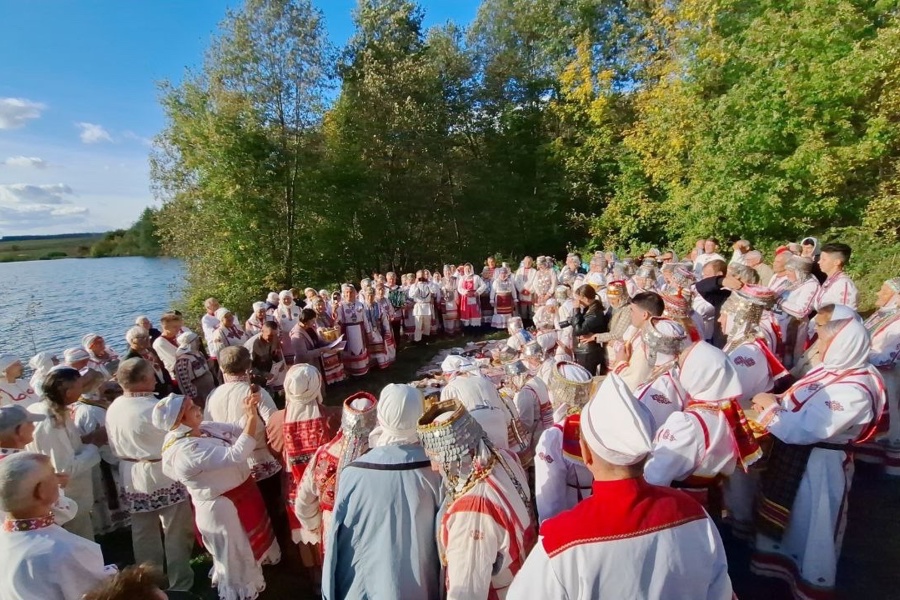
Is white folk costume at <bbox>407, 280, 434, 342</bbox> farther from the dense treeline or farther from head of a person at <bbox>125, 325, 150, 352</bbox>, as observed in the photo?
the dense treeline

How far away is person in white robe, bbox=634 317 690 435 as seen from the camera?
113 inches

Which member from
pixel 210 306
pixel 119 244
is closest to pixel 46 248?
pixel 119 244

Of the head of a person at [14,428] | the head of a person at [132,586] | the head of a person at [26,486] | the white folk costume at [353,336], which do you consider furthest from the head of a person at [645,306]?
the white folk costume at [353,336]

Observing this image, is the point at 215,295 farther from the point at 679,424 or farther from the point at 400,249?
the point at 679,424

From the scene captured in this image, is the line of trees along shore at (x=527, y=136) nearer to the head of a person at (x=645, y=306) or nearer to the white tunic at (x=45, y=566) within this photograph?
the head of a person at (x=645, y=306)

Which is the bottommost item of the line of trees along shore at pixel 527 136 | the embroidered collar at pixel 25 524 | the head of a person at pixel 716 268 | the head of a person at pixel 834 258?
the embroidered collar at pixel 25 524

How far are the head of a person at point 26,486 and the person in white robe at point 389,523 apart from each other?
1.15m

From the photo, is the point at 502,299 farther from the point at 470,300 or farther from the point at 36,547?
the point at 36,547

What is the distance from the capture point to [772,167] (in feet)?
41.2

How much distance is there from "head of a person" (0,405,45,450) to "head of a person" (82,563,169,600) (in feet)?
5.45

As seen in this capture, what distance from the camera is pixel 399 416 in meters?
2.32

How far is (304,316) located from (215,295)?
29.7 ft

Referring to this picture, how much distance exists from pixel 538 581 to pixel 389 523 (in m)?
0.88

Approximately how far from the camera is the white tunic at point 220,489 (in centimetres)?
288
